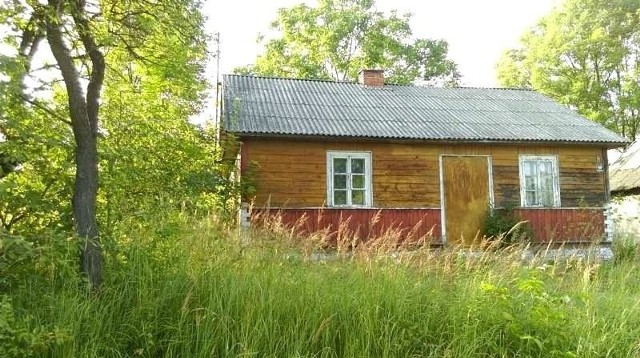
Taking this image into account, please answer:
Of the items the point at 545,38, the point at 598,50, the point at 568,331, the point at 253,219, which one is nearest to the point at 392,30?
the point at 545,38

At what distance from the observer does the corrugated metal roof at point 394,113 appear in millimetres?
11397

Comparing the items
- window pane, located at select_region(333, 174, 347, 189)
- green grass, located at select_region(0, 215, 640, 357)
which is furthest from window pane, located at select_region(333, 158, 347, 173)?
green grass, located at select_region(0, 215, 640, 357)

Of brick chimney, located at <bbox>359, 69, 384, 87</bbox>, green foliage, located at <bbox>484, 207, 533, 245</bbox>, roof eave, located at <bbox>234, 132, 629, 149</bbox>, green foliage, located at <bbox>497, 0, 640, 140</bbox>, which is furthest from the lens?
green foliage, located at <bbox>497, 0, 640, 140</bbox>

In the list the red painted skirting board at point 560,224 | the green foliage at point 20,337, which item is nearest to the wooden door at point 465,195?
the red painted skirting board at point 560,224

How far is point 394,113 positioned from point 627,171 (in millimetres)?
9551

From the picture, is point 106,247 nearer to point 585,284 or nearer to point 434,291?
point 434,291

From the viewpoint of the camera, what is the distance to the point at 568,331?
3.87m

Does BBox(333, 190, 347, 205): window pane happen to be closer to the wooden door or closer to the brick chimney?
the wooden door

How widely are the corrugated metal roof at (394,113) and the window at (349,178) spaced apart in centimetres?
62

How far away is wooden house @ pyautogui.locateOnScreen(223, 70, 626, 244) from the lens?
36.2 feet

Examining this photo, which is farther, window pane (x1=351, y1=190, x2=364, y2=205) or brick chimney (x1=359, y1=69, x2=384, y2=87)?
brick chimney (x1=359, y1=69, x2=384, y2=87)

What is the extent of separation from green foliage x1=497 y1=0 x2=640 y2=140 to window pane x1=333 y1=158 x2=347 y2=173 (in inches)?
612

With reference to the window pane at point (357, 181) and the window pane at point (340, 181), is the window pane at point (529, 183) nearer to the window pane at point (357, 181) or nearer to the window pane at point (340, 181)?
the window pane at point (357, 181)

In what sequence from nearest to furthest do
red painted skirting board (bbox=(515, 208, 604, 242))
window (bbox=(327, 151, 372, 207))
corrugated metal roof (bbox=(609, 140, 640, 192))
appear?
window (bbox=(327, 151, 372, 207))
red painted skirting board (bbox=(515, 208, 604, 242))
corrugated metal roof (bbox=(609, 140, 640, 192))
